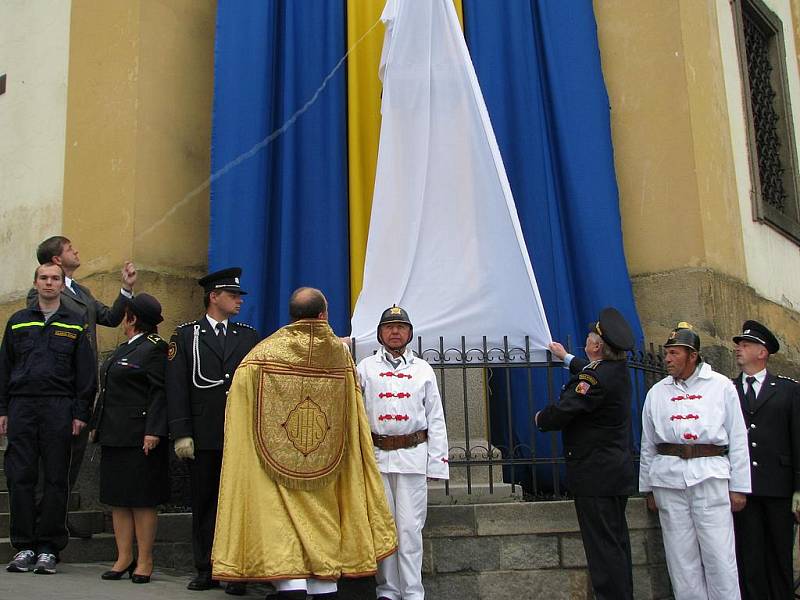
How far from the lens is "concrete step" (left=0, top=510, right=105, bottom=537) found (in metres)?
6.47

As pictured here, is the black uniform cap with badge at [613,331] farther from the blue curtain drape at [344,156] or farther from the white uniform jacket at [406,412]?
the blue curtain drape at [344,156]

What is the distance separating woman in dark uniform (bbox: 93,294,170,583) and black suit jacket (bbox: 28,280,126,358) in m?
0.57

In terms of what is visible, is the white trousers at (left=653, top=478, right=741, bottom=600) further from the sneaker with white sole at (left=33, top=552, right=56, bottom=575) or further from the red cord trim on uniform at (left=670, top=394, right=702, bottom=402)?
the sneaker with white sole at (left=33, top=552, right=56, bottom=575)

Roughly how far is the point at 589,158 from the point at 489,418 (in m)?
2.44

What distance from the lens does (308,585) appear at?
16.0ft

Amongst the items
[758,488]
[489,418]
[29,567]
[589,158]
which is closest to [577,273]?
[589,158]

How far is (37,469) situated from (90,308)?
1.40 metres

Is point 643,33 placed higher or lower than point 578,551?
higher

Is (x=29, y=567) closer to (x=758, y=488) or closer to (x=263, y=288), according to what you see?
(x=263, y=288)

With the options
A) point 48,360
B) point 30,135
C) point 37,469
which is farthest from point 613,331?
point 30,135

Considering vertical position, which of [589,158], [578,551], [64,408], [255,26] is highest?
[255,26]

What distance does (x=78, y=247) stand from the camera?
8203mm

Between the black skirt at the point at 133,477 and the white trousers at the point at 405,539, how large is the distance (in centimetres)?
131

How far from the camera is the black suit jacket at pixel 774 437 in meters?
6.07
